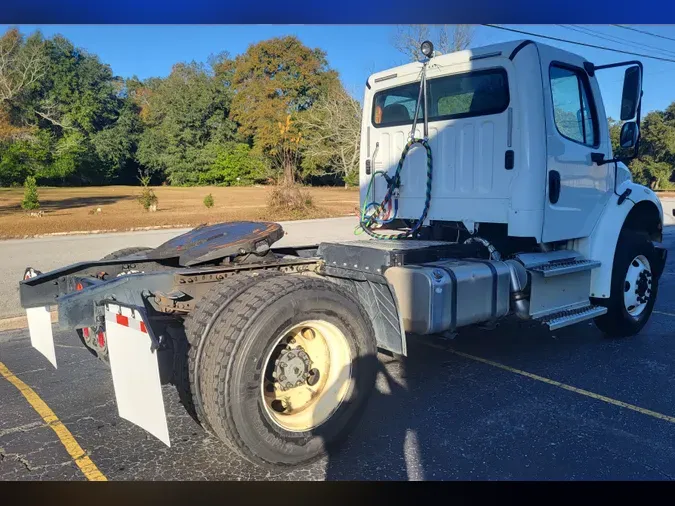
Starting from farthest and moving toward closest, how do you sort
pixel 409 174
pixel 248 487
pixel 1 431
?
1. pixel 409 174
2. pixel 1 431
3. pixel 248 487

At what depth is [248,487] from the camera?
2928mm

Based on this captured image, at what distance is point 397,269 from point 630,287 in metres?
2.78

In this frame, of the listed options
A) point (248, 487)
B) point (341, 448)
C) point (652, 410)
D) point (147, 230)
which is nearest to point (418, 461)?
point (341, 448)

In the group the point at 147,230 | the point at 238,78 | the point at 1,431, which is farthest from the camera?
the point at 147,230

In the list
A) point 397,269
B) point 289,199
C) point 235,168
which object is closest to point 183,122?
point 235,168

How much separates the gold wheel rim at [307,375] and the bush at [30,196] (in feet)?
9.39

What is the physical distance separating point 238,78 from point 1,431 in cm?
294

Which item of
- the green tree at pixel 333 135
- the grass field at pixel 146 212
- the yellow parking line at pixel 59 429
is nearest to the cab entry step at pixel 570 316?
the grass field at pixel 146 212

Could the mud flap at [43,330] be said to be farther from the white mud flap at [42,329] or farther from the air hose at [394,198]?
the air hose at [394,198]

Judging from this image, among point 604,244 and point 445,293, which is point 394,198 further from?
point 604,244

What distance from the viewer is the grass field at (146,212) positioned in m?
5.12

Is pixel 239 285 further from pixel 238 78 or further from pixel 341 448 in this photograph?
pixel 238 78

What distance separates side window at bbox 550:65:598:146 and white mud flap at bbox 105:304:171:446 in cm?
354

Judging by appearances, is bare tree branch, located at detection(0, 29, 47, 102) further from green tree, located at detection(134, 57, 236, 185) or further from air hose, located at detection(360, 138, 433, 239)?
air hose, located at detection(360, 138, 433, 239)
